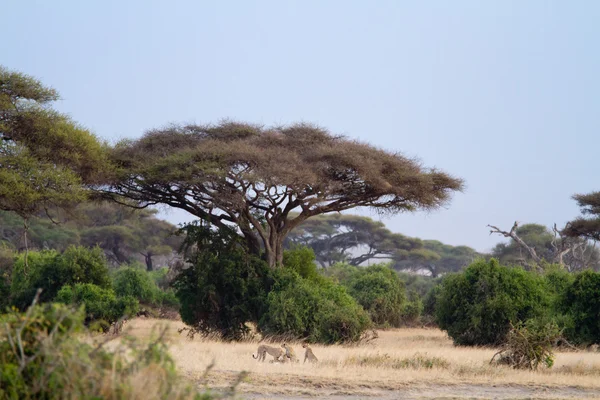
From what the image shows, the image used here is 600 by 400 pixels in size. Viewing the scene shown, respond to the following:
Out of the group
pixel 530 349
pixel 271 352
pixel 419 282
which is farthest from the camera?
pixel 419 282

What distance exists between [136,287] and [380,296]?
418 inches

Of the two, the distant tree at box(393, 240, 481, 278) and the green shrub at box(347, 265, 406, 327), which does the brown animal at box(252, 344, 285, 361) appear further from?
the distant tree at box(393, 240, 481, 278)

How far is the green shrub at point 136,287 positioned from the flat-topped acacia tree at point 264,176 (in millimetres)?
10023

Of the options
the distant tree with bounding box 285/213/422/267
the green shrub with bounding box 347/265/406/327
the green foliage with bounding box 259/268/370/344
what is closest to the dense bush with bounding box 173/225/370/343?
the green foliage with bounding box 259/268/370/344

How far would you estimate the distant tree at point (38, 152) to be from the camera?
23.3 m

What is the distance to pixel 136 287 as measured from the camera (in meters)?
36.8

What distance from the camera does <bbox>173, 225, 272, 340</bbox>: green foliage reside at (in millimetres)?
25109

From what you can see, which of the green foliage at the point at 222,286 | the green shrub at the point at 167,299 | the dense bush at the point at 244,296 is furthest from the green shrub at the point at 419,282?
the green foliage at the point at 222,286

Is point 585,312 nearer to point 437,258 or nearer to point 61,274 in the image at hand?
point 61,274

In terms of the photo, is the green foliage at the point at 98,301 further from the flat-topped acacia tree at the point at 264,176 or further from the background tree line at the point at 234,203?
the flat-topped acacia tree at the point at 264,176

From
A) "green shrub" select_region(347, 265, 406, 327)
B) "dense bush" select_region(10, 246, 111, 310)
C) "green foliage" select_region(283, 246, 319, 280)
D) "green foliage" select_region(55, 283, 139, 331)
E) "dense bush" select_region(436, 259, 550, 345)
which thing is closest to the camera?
"dense bush" select_region(436, 259, 550, 345)

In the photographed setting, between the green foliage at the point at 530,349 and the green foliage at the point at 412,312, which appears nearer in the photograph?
the green foliage at the point at 530,349

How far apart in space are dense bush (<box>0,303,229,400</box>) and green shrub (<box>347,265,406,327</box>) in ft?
95.3

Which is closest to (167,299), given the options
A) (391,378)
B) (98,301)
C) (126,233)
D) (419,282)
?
(98,301)
